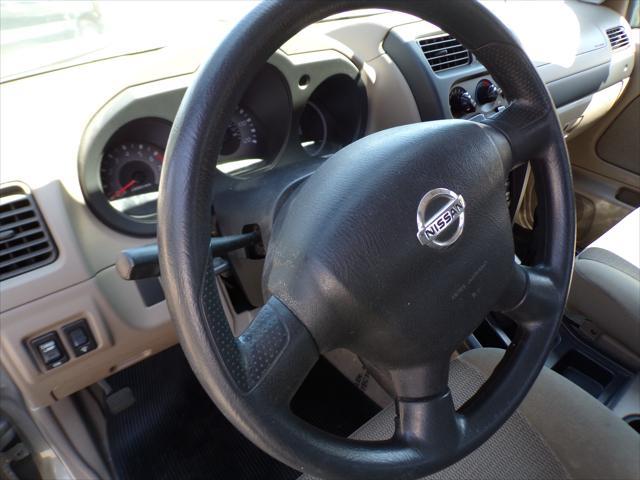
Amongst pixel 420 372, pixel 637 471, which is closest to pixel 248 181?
pixel 420 372

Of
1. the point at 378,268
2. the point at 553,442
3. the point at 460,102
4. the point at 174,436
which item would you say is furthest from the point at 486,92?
the point at 174,436

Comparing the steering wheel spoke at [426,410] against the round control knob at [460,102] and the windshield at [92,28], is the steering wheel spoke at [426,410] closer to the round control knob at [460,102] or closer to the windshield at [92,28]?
the windshield at [92,28]

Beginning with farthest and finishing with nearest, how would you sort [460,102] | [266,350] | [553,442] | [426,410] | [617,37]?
[617,37]
[460,102]
[553,442]
[426,410]
[266,350]

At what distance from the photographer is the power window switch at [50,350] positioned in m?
0.98

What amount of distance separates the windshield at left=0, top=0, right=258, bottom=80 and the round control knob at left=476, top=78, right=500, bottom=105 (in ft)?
2.53

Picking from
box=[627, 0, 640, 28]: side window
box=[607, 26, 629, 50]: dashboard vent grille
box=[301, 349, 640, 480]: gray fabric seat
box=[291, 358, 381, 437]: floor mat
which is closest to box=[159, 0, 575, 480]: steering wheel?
box=[301, 349, 640, 480]: gray fabric seat

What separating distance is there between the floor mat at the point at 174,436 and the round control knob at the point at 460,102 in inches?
45.3

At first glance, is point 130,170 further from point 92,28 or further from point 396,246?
point 396,246

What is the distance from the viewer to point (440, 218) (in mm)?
658

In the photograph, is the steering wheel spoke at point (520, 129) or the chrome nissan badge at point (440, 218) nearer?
the chrome nissan badge at point (440, 218)

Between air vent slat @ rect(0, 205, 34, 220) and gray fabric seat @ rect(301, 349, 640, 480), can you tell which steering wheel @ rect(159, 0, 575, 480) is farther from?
air vent slat @ rect(0, 205, 34, 220)

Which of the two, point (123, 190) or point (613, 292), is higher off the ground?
point (123, 190)

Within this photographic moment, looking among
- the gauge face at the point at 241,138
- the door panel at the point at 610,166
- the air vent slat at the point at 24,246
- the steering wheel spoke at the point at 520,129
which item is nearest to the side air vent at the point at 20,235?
the air vent slat at the point at 24,246

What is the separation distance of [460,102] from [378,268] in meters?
1.02
